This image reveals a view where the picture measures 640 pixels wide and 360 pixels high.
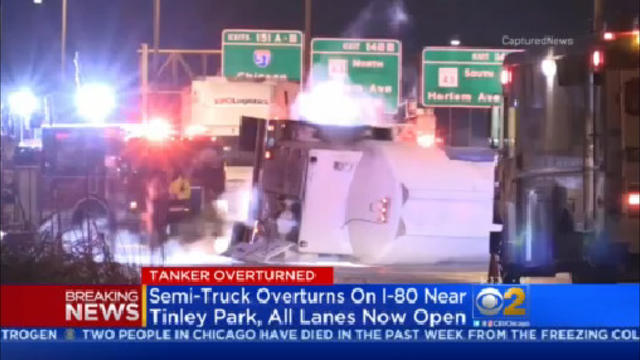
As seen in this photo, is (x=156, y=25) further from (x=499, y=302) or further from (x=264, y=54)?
(x=264, y=54)

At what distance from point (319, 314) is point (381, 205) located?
469 cm

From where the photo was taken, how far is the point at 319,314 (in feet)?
20.5

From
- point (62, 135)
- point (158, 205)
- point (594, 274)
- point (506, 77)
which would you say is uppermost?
point (506, 77)

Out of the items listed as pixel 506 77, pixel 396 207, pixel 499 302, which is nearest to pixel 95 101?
pixel 396 207

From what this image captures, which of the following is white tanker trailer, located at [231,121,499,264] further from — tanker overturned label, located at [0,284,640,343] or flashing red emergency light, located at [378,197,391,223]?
tanker overturned label, located at [0,284,640,343]

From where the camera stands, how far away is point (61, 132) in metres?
12.4

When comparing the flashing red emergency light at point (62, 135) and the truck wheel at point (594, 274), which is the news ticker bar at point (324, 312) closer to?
the truck wheel at point (594, 274)

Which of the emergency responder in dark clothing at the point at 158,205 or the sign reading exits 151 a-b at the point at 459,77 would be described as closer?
the emergency responder in dark clothing at the point at 158,205

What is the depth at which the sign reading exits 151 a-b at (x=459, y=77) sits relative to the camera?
16.5 m

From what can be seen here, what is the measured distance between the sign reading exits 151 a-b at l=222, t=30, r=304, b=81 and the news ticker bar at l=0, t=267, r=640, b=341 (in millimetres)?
9575

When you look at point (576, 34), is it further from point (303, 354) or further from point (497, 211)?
point (303, 354)

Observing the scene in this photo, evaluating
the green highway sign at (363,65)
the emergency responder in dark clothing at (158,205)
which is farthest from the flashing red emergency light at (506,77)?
the green highway sign at (363,65)

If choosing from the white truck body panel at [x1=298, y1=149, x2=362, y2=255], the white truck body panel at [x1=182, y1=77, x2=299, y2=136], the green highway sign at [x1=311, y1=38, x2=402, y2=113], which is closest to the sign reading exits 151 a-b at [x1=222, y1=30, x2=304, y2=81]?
the white truck body panel at [x1=182, y1=77, x2=299, y2=136]

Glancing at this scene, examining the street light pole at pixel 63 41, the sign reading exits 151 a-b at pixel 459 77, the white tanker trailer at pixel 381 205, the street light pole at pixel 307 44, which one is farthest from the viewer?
the sign reading exits 151 a-b at pixel 459 77
